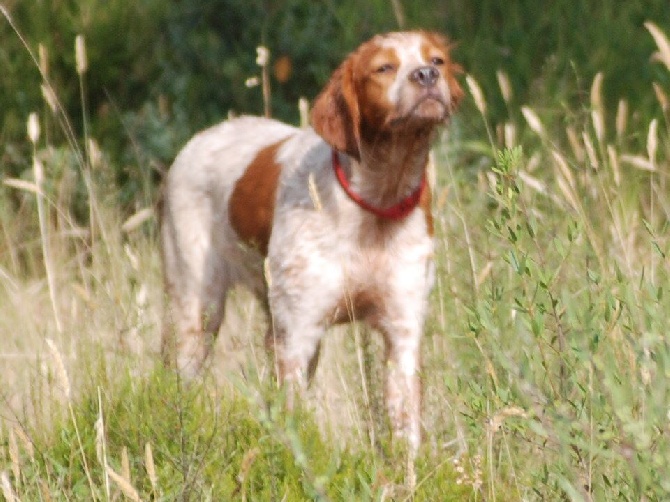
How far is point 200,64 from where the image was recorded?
884cm

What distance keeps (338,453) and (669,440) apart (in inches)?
39.4

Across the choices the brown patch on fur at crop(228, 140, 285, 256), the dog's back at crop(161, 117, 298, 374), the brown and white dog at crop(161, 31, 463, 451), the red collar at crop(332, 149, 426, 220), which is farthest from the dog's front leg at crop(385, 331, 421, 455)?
the dog's back at crop(161, 117, 298, 374)

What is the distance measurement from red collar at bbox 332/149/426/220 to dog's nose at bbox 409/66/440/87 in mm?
548

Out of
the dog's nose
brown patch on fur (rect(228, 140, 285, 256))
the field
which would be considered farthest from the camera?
brown patch on fur (rect(228, 140, 285, 256))

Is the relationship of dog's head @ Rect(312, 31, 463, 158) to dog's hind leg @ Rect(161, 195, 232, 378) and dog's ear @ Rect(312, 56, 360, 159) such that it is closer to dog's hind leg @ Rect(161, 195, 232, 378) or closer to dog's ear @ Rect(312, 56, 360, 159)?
dog's ear @ Rect(312, 56, 360, 159)

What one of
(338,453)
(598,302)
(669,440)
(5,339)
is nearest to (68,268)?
(5,339)

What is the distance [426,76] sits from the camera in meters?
4.55

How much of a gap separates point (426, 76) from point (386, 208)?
1.98 feet

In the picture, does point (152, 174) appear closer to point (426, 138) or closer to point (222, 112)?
point (222, 112)

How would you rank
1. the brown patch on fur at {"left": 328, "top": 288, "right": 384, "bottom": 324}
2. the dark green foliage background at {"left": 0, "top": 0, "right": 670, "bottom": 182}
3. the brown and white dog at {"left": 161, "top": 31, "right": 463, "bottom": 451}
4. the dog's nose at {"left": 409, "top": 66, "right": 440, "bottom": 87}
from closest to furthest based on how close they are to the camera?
the dog's nose at {"left": 409, "top": 66, "right": 440, "bottom": 87}
the brown and white dog at {"left": 161, "top": 31, "right": 463, "bottom": 451}
the brown patch on fur at {"left": 328, "top": 288, "right": 384, "bottom": 324}
the dark green foliage background at {"left": 0, "top": 0, "right": 670, "bottom": 182}

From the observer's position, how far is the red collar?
4.95 meters

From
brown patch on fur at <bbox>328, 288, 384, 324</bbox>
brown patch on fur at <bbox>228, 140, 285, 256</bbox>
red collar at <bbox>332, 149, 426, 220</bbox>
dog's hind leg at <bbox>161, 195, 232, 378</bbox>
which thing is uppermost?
red collar at <bbox>332, 149, 426, 220</bbox>

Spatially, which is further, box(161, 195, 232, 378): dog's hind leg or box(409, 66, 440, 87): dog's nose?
box(161, 195, 232, 378): dog's hind leg

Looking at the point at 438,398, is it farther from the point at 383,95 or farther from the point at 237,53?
the point at 237,53
